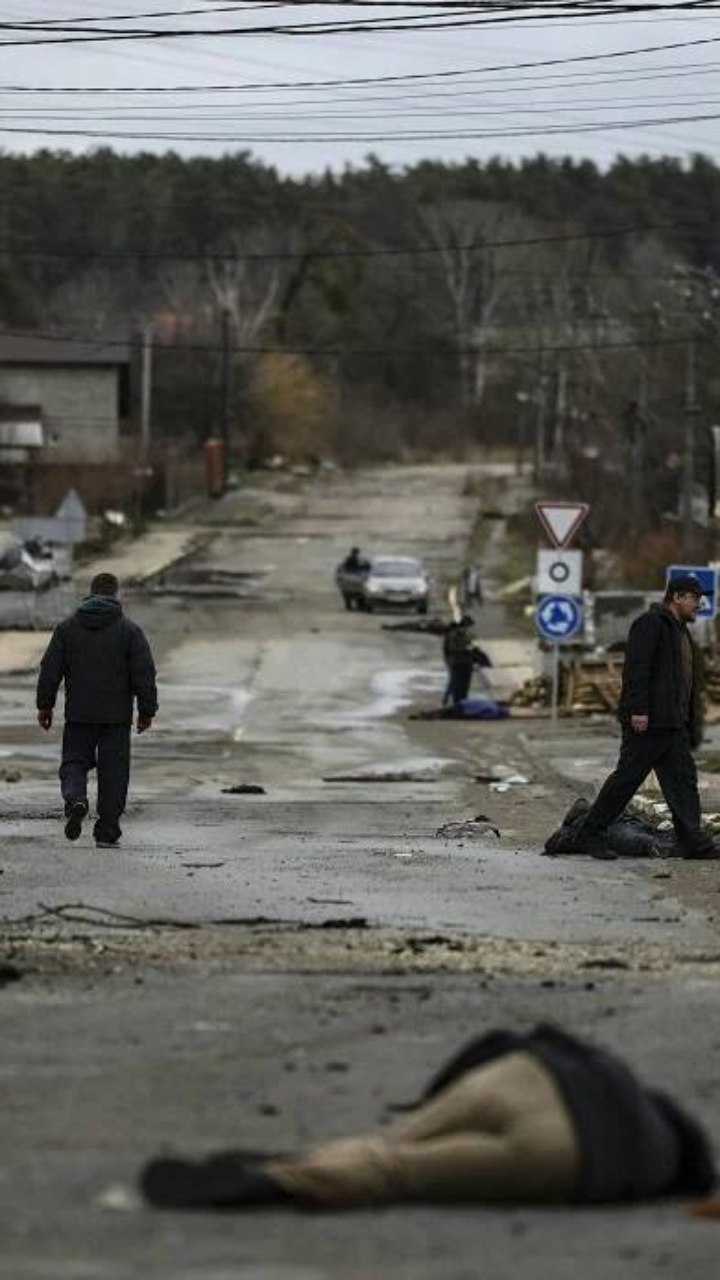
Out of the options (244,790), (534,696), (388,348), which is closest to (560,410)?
(388,348)

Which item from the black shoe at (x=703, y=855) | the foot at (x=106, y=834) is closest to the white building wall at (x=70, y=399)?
the foot at (x=106, y=834)

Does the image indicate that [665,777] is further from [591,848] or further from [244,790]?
[244,790]

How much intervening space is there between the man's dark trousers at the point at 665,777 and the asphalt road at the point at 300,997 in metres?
0.56

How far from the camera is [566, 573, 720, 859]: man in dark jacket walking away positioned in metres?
16.3

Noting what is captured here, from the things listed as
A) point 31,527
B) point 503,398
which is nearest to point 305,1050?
point 31,527

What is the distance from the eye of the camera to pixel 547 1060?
7184 mm

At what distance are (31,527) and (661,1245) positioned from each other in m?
60.0

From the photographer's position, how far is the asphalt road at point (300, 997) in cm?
650

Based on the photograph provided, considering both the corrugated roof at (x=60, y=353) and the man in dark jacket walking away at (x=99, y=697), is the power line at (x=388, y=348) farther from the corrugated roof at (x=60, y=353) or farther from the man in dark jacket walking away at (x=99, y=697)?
the man in dark jacket walking away at (x=99, y=697)

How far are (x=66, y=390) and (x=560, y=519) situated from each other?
73.8 metres

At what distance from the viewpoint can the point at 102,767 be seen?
17141 mm

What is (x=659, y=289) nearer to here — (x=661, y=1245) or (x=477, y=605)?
(x=477, y=605)

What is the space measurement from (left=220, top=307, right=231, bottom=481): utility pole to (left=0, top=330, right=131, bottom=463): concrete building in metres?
4.28

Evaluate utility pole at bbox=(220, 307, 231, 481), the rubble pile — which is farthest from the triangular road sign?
utility pole at bbox=(220, 307, 231, 481)
